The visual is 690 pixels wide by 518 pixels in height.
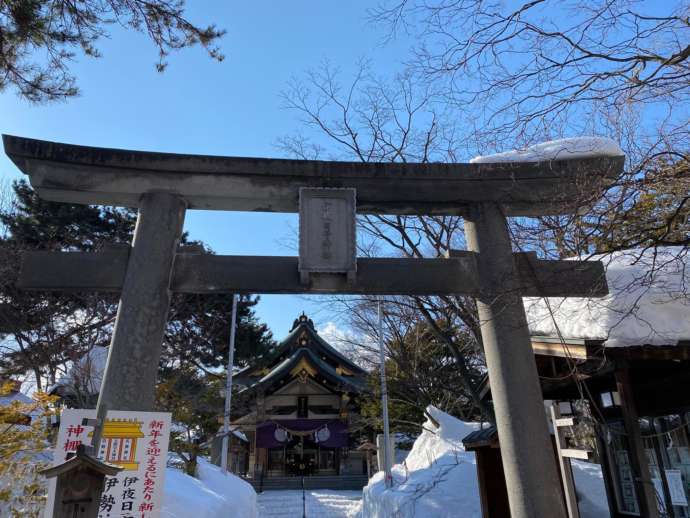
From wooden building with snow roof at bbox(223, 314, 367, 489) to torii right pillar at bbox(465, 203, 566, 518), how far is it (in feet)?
60.5

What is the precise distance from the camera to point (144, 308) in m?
4.84

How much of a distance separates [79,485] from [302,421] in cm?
2230

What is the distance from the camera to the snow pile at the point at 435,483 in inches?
385

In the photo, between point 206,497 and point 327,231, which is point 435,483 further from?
point 327,231

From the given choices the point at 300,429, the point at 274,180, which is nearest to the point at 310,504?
the point at 300,429

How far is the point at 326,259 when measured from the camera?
5105 millimetres

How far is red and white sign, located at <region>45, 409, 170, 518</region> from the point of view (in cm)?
426

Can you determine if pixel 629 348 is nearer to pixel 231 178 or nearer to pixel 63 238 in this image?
pixel 231 178

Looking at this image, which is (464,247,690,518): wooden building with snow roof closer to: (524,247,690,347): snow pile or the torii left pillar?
(524,247,690,347): snow pile

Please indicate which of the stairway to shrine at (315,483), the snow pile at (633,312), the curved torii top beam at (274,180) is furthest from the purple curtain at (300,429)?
the curved torii top beam at (274,180)

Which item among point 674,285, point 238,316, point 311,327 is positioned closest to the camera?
point 674,285

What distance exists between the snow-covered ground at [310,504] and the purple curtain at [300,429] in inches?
128

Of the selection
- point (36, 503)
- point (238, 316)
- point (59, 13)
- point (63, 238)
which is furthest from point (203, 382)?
point (59, 13)

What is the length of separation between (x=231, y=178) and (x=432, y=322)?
5866 millimetres
